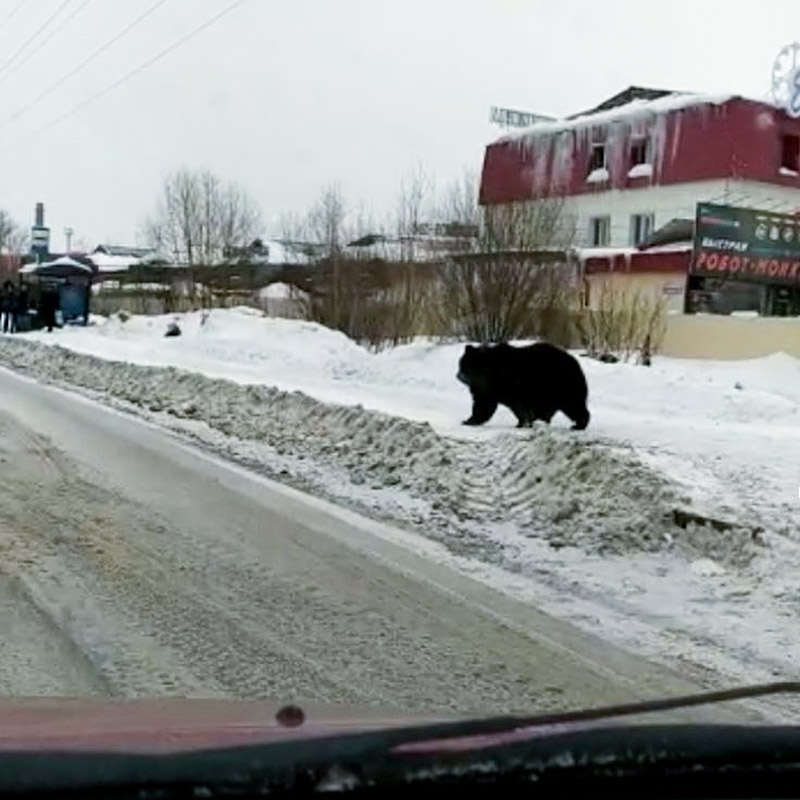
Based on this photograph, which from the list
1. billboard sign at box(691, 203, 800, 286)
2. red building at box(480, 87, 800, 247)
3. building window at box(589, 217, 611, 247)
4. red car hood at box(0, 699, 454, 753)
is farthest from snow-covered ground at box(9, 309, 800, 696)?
building window at box(589, 217, 611, 247)

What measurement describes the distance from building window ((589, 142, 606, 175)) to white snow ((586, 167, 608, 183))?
12cm

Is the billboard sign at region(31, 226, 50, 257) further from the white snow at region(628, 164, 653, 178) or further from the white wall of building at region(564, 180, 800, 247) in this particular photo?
the white snow at region(628, 164, 653, 178)

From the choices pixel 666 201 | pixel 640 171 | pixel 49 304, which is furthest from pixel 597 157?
pixel 49 304

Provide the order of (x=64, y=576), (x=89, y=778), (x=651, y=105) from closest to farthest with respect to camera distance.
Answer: (x=89, y=778) < (x=64, y=576) < (x=651, y=105)

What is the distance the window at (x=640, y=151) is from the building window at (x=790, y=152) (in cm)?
466

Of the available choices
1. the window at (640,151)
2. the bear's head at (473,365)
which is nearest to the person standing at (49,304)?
the window at (640,151)

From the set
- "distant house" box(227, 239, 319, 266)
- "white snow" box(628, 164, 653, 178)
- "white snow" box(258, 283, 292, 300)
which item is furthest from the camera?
"white snow" box(628, 164, 653, 178)

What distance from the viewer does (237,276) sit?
1708 inches

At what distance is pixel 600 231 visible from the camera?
147ft

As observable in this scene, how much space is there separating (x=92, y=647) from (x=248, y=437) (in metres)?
8.53

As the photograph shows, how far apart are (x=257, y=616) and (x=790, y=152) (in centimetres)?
3961

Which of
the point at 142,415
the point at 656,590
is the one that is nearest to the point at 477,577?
the point at 656,590

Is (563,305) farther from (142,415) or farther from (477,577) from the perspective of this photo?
(477,577)

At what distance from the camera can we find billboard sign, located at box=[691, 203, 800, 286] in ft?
98.2
